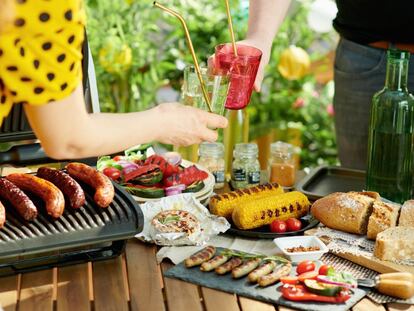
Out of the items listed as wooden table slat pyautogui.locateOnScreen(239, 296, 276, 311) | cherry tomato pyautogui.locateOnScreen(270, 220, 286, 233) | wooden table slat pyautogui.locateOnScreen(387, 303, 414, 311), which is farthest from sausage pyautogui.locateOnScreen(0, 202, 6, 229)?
wooden table slat pyautogui.locateOnScreen(387, 303, 414, 311)

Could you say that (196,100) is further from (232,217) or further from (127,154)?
(127,154)

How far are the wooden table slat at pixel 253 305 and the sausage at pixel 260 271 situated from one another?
0.06 meters

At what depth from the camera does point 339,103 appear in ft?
11.2

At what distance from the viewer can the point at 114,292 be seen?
6.78 ft

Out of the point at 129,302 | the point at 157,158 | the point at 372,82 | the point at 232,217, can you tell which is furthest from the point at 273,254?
the point at 372,82

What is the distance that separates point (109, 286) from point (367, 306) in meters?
0.62

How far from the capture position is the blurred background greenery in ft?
13.7

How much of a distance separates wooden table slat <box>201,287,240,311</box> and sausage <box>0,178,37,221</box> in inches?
18.8

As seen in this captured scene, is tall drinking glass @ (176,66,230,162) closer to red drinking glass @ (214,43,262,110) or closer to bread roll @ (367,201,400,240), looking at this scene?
red drinking glass @ (214,43,262,110)

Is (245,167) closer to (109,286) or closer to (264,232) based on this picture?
(264,232)

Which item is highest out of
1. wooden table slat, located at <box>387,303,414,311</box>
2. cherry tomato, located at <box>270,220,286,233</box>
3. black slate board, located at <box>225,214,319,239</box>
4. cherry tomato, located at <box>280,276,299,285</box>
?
cherry tomato, located at <box>270,220,286,233</box>

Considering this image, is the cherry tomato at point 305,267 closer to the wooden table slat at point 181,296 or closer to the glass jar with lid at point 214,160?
the wooden table slat at point 181,296

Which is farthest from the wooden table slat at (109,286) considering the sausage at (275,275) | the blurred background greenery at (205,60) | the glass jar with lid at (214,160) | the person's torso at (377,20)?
the blurred background greenery at (205,60)

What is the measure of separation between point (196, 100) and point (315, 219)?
528mm
